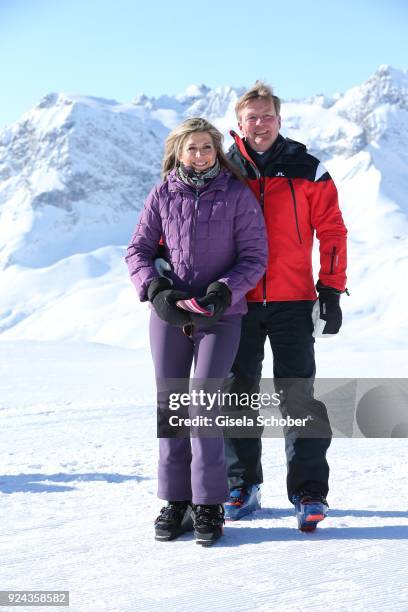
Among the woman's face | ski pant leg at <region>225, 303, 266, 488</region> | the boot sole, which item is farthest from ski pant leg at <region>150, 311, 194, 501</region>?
the woman's face

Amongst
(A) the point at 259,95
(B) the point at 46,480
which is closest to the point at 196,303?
(A) the point at 259,95

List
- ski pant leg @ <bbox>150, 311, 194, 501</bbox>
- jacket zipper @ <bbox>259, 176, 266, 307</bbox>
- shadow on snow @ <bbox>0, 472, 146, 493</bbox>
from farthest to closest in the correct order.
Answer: shadow on snow @ <bbox>0, 472, 146, 493</bbox>, jacket zipper @ <bbox>259, 176, 266, 307</bbox>, ski pant leg @ <bbox>150, 311, 194, 501</bbox>

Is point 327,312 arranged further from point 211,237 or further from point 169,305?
point 169,305

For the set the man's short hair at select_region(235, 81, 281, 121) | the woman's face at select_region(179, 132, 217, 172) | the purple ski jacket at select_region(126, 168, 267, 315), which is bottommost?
the purple ski jacket at select_region(126, 168, 267, 315)

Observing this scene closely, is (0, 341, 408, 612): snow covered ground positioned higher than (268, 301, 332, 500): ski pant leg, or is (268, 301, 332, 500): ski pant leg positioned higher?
(268, 301, 332, 500): ski pant leg

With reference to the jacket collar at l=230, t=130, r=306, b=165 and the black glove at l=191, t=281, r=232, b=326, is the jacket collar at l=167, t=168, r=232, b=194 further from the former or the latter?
the black glove at l=191, t=281, r=232, b=326

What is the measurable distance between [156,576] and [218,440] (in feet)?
2.25

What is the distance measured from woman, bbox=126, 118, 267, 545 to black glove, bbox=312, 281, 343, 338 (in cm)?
41

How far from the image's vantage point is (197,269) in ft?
10.1

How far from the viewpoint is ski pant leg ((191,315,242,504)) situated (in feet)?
9.65

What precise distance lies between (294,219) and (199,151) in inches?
24.2

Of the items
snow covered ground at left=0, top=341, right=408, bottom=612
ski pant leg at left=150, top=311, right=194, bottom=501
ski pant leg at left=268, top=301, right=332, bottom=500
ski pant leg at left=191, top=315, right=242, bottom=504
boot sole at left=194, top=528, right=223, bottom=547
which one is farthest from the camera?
ski pant leg at left=268, top=301, right=332, bottom=500

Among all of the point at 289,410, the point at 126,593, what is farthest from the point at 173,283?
the point at 126,593

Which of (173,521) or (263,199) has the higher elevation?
(263,199)
